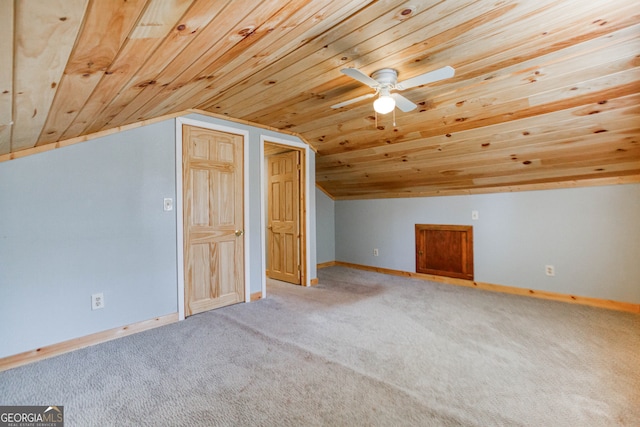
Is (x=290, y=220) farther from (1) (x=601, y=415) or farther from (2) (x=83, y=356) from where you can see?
(1) (x=601, y=415)

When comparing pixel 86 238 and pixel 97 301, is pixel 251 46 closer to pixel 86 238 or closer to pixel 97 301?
pixel 86 238

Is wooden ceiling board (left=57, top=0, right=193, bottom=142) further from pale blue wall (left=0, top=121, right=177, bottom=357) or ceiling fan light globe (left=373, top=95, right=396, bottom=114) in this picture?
ceiling fan light globe (left=373, top=95, right=396, bottom=114)

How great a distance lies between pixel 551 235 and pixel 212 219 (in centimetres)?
399

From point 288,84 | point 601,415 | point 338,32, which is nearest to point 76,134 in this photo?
point 288,84

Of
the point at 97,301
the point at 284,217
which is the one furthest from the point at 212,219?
the point at 284,217

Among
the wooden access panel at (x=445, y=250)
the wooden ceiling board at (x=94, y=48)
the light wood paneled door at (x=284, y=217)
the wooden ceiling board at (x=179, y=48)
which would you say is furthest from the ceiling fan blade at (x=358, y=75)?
the wooden access panel at (x=445, y=250)

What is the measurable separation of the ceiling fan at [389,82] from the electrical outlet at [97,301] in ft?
8.71

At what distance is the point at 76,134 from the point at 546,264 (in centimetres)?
500

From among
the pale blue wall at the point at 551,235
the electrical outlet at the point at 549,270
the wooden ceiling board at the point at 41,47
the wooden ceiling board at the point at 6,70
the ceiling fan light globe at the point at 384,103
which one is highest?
the ceiling fan light globe at the point at 384,103

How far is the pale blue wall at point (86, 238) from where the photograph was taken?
2.30m

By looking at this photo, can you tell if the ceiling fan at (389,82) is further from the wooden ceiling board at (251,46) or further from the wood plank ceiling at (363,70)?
the wooden ceiling board at (251,46)

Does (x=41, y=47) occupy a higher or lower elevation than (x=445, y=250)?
higher

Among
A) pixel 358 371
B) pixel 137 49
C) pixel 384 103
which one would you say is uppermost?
pixel 384 103

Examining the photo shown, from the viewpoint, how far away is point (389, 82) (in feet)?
7.65
